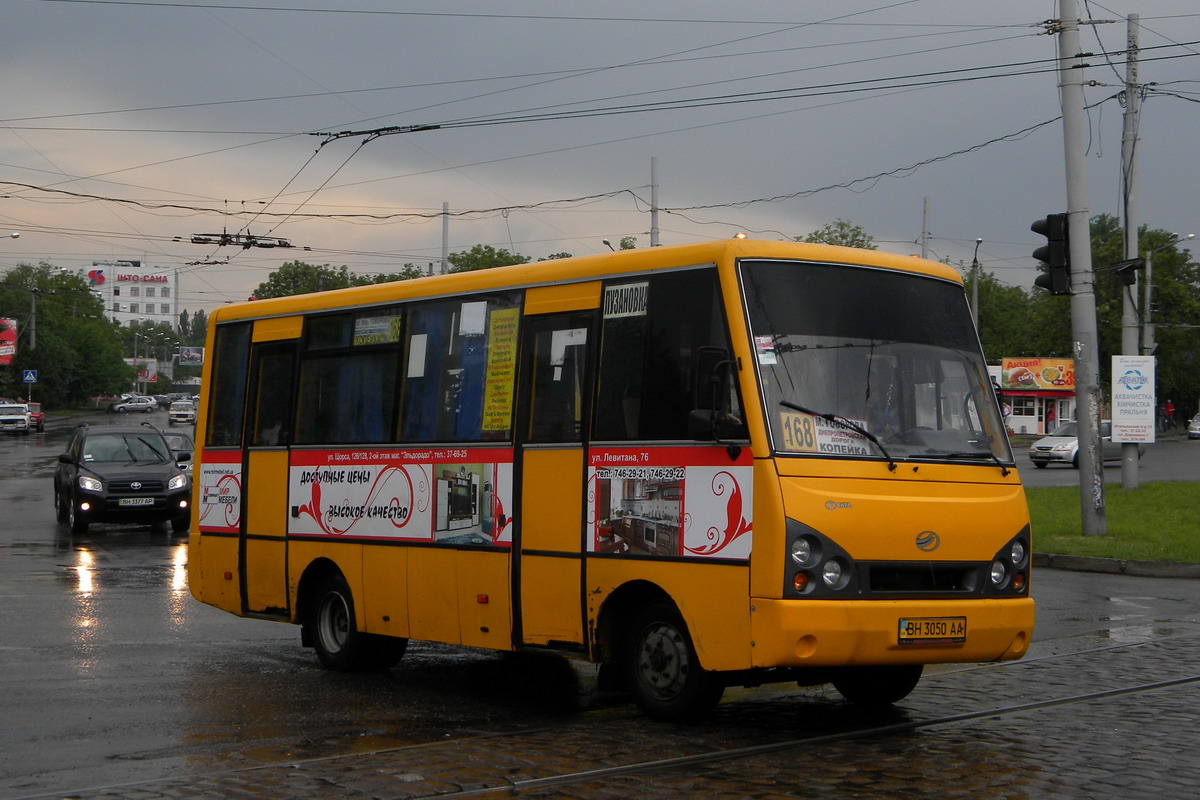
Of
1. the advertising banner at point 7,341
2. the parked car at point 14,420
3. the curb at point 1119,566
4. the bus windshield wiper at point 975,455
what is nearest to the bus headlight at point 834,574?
the bus windshield wiper at point 975,455

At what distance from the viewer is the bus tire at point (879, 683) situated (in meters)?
8.93

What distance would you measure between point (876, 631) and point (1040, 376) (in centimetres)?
8227

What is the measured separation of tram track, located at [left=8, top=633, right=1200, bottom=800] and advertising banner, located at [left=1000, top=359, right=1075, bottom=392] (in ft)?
262

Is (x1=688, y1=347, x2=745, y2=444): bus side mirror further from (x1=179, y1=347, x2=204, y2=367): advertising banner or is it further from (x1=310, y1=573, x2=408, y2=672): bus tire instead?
(x1=179, y1=347, x2=204, y2=367): advertising banner

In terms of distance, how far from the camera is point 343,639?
1089 cm

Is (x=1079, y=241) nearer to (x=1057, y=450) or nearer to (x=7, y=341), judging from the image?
(x=1057, y=450)

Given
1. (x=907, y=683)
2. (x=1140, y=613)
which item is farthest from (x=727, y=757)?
(x=1140, y=613)

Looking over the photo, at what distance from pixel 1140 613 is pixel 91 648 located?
32.5 feet

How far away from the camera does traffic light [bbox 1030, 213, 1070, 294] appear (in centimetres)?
1883

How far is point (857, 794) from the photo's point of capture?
644 centimetres

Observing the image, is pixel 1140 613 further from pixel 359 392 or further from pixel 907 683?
pixel 359 392

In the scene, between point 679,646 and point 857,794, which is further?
point 679,646

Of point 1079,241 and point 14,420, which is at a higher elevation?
point 1079,241

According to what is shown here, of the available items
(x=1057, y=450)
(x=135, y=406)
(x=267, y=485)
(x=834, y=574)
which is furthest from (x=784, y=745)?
(x=135, y=406)
